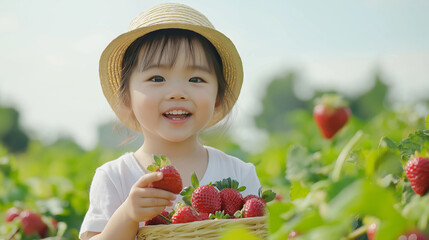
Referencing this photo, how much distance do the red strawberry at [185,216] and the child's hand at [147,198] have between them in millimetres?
68

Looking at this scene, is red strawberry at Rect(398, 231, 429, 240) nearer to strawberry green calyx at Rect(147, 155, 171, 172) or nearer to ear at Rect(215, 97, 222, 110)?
strawberry green calyx at Rect(147, 155, 171, 172)

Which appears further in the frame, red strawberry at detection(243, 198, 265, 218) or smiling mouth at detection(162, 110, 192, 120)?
smiling mouth at detection(162, 110, 192, 120)

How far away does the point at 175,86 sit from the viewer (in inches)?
82.2

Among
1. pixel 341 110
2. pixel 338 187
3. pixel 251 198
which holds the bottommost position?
pixel 338 187

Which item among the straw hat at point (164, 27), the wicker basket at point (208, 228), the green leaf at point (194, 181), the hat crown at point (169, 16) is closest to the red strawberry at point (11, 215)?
the straw hat at point (164, 27)

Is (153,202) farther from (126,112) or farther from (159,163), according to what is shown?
(126,112)

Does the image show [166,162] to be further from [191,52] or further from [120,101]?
[120,101]

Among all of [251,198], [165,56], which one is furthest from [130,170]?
[251,198]

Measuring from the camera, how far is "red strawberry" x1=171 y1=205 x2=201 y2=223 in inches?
64.6

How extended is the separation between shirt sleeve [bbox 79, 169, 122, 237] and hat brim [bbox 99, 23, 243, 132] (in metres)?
0.39

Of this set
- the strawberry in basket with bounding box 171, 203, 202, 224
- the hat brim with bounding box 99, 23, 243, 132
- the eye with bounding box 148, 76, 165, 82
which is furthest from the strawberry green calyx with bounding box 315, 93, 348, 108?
Answer: the strawberry in basket with bounding box 171, 203, 202, 224

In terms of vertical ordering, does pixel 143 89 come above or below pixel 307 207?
above

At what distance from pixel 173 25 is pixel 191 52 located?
130 mm

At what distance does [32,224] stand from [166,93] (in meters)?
1.46
